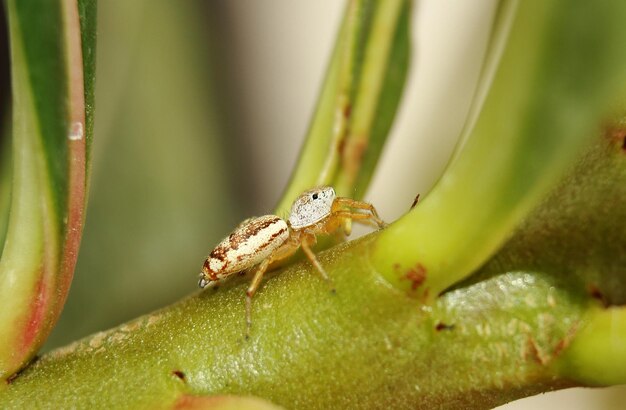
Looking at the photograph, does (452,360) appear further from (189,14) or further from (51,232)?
(189,14)

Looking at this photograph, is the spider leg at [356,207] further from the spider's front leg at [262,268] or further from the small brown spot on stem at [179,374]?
the small brown spot on stem at [179,374]

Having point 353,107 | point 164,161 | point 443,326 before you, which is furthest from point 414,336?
point 164,161

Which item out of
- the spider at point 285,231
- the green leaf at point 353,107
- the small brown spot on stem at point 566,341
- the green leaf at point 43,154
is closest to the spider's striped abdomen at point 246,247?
the spider at point 285,231

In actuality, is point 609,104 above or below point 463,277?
above

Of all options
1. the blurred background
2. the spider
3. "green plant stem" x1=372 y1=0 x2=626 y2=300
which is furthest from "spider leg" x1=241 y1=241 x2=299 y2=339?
the blurred background

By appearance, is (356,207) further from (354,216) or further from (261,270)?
(261,270)

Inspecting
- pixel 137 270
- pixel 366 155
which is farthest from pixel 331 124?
pixel 137 270
